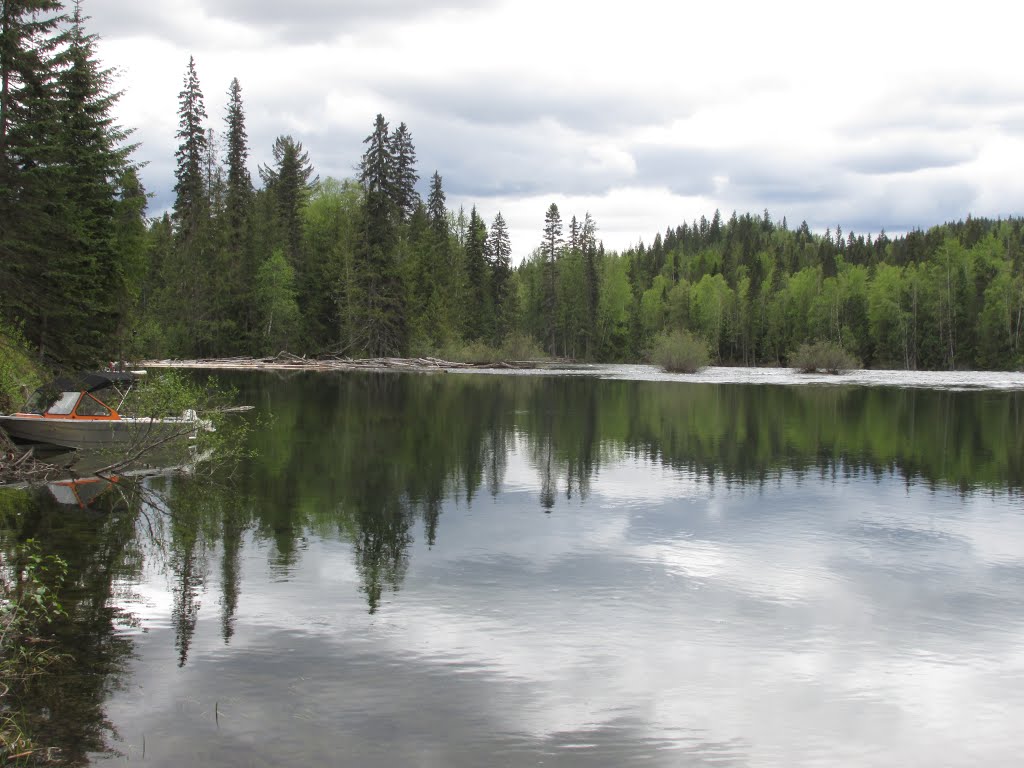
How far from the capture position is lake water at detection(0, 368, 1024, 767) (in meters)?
7.36

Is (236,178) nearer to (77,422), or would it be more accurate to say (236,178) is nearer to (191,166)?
(191,166)

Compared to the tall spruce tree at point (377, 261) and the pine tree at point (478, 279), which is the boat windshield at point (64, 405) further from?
the pine tree at point (478, 279)

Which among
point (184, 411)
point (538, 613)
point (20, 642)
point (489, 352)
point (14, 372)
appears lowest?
point (538, 613)

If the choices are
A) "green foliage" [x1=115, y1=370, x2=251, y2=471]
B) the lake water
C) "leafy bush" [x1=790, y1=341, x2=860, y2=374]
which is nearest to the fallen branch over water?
"leafy bush" [x1=790, y1=341, x2=860, y2=374]

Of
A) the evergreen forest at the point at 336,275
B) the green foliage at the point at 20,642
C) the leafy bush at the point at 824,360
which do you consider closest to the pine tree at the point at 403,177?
the evergreen forest at the point at 336,275

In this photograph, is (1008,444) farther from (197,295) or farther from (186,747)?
(197,295)

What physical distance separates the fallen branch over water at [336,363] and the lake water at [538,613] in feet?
161

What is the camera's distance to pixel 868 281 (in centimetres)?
12344

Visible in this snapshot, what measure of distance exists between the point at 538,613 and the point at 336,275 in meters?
73.1

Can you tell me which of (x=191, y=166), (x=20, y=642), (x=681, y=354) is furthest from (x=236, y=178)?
(x=20, y=642)

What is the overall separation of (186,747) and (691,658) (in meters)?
5.05

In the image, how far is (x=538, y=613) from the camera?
10539 mm

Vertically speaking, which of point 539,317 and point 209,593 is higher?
point 539,317

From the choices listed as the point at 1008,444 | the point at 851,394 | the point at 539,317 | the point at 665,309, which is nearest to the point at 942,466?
the point at 1008,444
